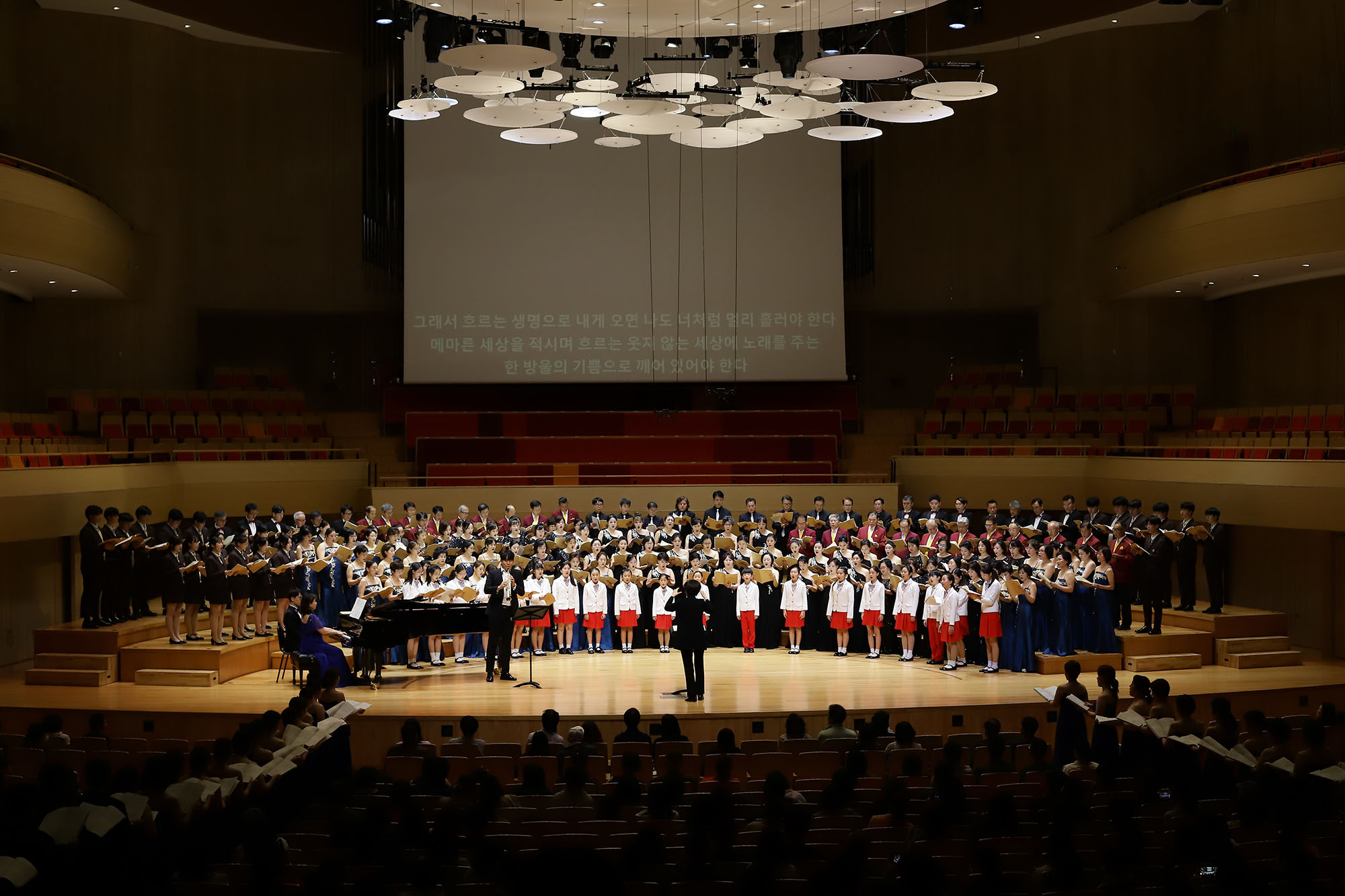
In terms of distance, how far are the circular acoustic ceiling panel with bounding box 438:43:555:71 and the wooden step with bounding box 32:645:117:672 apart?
7.59 meters

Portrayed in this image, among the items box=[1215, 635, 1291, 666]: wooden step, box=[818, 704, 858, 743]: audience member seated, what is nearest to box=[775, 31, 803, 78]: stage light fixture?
box=[818, 704, 858, 743]: audience member seated

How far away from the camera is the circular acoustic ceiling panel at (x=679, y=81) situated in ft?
39.2

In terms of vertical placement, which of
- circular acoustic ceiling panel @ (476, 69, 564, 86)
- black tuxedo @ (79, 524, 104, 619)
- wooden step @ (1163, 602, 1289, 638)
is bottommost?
wooden step @ (1163, 602, 1289, 638)

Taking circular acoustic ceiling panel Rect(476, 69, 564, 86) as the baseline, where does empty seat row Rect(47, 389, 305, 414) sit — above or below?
below

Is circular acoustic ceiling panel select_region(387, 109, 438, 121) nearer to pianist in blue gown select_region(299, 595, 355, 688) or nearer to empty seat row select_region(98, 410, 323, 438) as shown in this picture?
pianist in blue gown select_region(299, 595, 355, 688)

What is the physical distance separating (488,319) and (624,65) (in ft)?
16.7

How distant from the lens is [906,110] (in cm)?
1221

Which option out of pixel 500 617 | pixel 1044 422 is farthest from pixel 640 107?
pixel 1044 422

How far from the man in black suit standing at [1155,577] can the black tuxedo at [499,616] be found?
292 inches

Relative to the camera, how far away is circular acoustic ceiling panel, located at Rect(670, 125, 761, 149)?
43.2 ft

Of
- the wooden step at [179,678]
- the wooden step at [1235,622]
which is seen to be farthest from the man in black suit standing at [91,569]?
the wooden step at [1235,622]

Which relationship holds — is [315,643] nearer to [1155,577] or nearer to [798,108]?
[798,108]

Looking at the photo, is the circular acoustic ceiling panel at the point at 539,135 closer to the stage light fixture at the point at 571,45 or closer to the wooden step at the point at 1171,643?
the stage light fixture at the point at 571,45

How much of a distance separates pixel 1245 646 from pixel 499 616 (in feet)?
29.2
